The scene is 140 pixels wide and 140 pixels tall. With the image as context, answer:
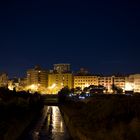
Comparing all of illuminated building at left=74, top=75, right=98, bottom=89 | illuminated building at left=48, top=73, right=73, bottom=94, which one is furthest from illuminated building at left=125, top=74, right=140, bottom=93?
illuminated building at left=48, top=73, right=73, bottom=94

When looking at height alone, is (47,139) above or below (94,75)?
below

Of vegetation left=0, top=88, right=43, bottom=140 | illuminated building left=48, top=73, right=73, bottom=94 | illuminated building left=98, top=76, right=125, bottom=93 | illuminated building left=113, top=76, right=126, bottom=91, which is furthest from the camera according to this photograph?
illuminated building left=48, top=73, right=73, bottom=94

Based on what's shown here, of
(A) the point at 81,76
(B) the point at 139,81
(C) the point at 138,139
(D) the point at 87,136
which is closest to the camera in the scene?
(C) the point at 138,139

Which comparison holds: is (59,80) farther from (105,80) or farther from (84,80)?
(105,80)

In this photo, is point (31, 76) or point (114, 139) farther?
point (31, 76)

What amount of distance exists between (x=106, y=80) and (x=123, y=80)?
9419mm

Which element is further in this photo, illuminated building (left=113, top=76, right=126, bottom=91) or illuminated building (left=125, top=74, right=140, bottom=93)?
illuminated building (left=113, top=76, right=126, bottom=91)

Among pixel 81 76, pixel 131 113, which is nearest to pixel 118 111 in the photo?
pixel 131 113

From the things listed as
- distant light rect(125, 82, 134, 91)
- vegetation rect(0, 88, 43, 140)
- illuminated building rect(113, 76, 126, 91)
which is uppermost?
illuminated building rect(113, 76, 126, 91)

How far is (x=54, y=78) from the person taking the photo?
575ft

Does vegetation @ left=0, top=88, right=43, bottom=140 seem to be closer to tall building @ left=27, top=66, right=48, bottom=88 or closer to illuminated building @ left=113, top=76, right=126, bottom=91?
illuminated building @ left=113, top=76, right=126, bottom=91

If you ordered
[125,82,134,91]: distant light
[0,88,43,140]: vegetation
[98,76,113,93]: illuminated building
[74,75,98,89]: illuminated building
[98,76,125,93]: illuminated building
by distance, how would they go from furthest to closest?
1. [74,75,98,89]: illuminated building
2. [98,76,113,93]: illuminated building
3. [98,76,125,93]: illuminated building
4. [125,82,134,91]: distant light
5. [0,88,43,140]: vegetation

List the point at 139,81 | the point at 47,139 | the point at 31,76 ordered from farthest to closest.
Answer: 1. the point at 31,76
2. the point at 139,81
3. the point at 47,139

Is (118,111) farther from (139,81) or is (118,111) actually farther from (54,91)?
(54,91)
